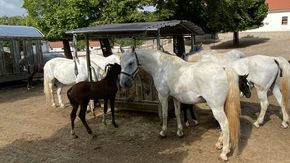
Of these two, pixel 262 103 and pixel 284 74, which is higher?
pixel 284 74

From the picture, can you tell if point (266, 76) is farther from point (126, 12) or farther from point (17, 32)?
point (17, 32)

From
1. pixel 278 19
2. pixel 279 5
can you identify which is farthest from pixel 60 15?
pixel 279 5

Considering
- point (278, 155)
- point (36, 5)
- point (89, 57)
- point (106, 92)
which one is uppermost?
point (36, 5)

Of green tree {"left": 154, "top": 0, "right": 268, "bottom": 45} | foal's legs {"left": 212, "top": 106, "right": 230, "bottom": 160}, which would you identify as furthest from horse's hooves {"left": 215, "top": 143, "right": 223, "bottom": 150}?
green tree {"left": 154, "top": 0, "right": 268, "bottom": 45}

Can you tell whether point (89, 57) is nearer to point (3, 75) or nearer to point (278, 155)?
point (278, 155)

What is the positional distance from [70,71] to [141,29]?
135 inches

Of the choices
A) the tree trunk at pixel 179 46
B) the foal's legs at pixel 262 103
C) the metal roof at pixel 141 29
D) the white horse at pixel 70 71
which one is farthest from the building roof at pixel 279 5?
the foal's legs at pixel 262 103

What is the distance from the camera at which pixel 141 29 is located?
7.16 m

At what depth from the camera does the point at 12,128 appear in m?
8.36

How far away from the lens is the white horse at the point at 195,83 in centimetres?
566

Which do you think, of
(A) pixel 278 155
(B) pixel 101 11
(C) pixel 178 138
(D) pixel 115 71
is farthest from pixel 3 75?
(A) pixel 278 155

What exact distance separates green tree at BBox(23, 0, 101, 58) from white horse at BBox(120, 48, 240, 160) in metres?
10.5

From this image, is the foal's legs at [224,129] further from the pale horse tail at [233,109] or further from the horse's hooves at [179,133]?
the horse's hooves at [179,133]

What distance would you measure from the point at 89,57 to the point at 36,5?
542 inches
